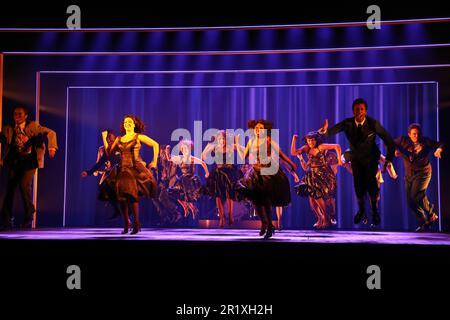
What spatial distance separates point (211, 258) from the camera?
18.5ft

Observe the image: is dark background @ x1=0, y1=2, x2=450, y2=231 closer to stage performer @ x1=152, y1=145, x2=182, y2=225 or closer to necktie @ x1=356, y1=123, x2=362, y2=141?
stage performer @ x1=152, y1=145, x2=182, y2=225

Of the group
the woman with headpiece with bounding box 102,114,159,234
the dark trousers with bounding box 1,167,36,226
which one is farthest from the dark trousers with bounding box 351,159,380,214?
the dark trousers with bounding box 1,167,36,226

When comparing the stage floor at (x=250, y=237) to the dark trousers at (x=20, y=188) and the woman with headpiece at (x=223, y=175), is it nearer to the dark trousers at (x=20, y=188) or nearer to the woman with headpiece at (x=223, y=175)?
the dark trousers at (x=20, y=188)

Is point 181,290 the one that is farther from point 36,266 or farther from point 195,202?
point 195,202

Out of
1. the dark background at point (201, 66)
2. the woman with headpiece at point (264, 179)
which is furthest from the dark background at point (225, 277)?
the dark background at point (201, 66)

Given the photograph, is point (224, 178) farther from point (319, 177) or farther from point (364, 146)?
point (364, 146)

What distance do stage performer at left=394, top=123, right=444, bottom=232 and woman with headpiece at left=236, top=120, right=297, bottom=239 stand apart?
2.82m

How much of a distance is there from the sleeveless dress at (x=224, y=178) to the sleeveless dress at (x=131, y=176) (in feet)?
Answer: 5.86

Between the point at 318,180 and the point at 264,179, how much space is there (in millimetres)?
2755

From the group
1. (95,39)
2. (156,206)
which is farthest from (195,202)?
(95,39)

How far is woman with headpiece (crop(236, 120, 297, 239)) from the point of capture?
6383mm

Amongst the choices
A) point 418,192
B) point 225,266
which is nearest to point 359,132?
point 418,192

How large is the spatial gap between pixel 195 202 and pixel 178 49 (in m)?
3.16

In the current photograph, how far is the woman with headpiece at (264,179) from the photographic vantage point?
638 centimetres
